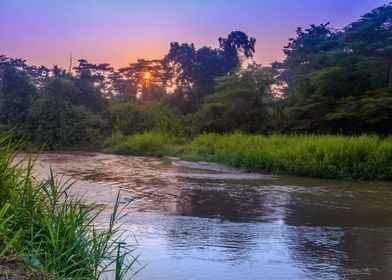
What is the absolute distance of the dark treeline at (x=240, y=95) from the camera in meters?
18.2

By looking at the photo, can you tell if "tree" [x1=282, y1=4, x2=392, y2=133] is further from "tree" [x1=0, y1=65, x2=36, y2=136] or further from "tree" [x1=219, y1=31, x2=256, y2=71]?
"tree" [x1=0, y1=65, x2=36, y2=136]

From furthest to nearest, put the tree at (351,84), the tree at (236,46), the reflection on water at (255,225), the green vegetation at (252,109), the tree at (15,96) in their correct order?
the tree at (236,46), the tree at (15,96), the tree at (351,84), the green vegetation at (252,109), the reflection on water at (255,225)

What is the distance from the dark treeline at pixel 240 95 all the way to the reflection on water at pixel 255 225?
26.9 feet

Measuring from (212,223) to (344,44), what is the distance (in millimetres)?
15192

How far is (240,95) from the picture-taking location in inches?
864

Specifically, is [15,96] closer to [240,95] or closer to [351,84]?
[240,95]

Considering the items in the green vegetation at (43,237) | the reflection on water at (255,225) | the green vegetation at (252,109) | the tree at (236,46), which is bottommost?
the reflection on water at (255,225)

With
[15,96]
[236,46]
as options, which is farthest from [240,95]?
[15,96]

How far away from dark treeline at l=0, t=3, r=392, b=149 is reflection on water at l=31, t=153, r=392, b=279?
26.9 feet

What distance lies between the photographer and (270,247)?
525cm

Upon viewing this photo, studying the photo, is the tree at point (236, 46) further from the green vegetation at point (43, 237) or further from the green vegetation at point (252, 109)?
the green vegetation at point (43, 237)

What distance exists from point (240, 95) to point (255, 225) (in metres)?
15.9

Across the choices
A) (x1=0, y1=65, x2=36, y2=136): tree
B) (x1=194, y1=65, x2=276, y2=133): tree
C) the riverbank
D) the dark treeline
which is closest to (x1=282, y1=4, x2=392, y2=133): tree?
the dark treeline

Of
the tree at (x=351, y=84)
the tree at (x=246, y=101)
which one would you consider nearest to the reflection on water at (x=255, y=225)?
the tree at (x=351, y=84)
